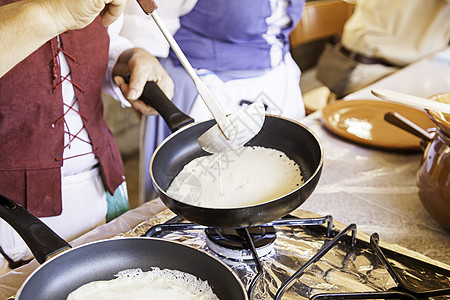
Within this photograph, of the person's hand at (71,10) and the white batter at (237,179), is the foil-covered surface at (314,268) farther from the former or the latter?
the person's hand at (71,10)

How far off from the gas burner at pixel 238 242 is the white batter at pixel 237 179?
5cm

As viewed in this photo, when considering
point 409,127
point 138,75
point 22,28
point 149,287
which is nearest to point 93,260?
point 149,287

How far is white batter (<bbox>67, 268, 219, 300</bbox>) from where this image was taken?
69 centimetres

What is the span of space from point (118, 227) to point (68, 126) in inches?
10.4

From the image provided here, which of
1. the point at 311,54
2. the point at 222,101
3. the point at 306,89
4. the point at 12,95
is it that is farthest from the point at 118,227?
the point at 311,54

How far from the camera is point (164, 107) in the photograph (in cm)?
98

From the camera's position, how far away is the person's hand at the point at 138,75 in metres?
1.04

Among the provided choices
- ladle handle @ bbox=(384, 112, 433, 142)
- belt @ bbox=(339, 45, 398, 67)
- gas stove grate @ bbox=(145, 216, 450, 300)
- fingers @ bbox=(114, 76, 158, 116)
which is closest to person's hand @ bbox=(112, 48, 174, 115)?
fingers @ bbox=(114, 76, 158, 116)

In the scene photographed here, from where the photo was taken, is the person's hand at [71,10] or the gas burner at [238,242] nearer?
the person's hand at [71,10]

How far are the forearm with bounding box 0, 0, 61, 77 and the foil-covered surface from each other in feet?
1.30

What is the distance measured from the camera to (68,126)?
3.44ft

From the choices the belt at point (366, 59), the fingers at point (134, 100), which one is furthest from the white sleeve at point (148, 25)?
the belt at point (366, 59)

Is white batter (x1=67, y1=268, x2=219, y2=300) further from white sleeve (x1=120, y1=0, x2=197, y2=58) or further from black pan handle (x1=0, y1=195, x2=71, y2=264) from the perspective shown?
white sleeve (x1=120, y1=0, x2=197, y2=58)

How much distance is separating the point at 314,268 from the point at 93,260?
0.37m
